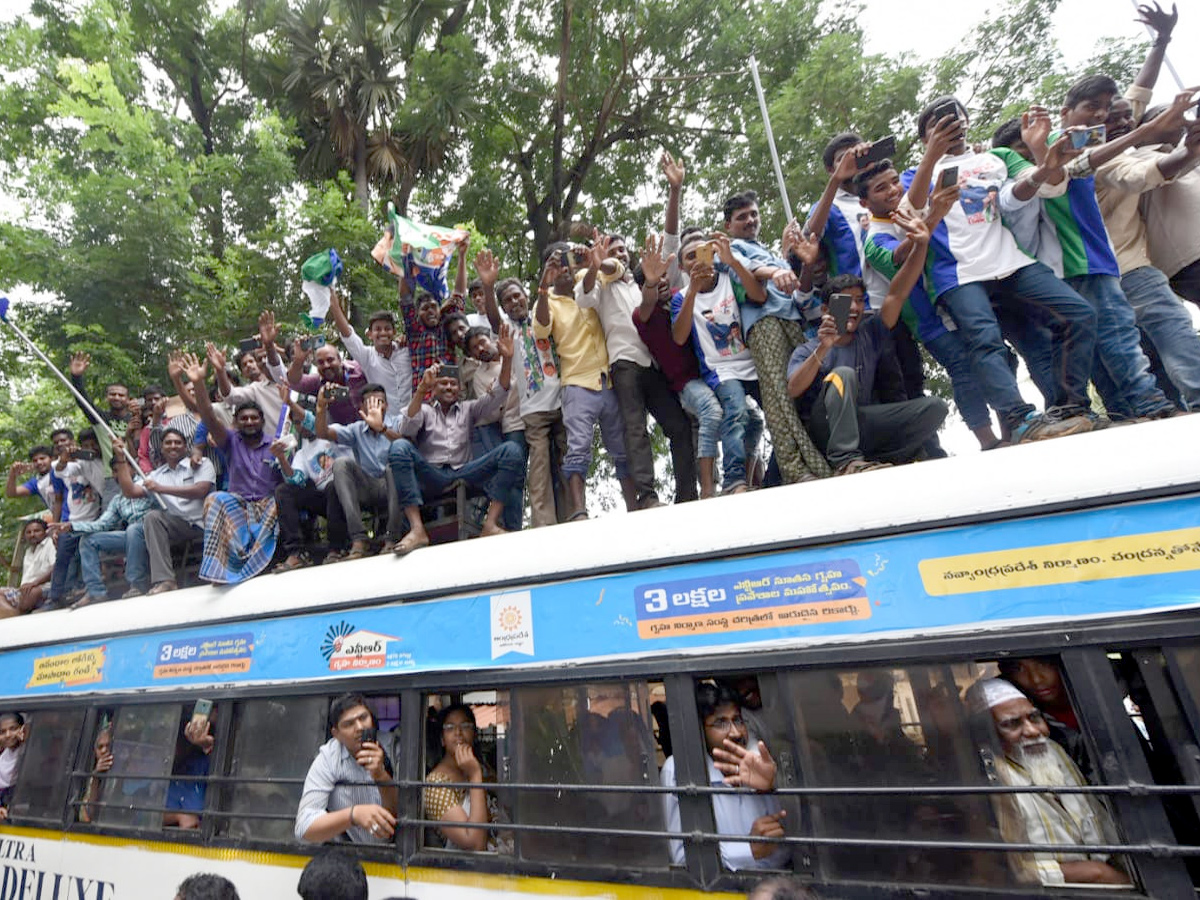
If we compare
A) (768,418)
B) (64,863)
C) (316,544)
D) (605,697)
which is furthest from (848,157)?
(64,863)

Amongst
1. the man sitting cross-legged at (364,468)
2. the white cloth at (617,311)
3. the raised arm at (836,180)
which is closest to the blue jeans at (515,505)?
the man sitting cross-legged at (364,468)

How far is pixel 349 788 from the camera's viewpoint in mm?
2891

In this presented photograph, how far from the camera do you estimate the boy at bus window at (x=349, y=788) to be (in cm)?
277

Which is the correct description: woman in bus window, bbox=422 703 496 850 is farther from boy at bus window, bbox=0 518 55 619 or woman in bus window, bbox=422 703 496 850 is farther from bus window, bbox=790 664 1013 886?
boy at bus window, bbox=0 518 55 619

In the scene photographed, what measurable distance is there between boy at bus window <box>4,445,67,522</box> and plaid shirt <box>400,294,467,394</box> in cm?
359

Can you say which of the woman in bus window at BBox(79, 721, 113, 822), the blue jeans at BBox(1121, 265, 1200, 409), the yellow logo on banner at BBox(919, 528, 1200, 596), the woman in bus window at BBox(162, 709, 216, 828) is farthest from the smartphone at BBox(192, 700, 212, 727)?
the blue jeans at BBox(1121, 265, 1200, 409)

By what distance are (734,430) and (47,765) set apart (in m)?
4.08

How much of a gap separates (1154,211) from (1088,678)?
2.32 m

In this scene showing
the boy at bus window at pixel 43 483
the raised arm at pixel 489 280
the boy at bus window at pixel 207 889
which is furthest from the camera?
the boy at bus window at pixel 43 483

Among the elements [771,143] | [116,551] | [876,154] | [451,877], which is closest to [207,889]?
[451,877]

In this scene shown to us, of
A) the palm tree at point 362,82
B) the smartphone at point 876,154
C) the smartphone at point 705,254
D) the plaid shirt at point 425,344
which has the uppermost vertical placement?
the palm tree at point 362,82

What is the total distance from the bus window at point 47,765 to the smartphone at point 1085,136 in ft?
17.6

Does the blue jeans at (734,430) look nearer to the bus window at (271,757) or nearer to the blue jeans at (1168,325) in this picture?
the blue jeans at (1168,325)

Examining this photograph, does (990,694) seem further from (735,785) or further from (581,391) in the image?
(581,391)
